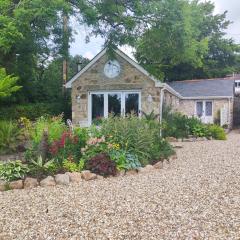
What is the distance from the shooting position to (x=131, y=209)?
5277 millimetres

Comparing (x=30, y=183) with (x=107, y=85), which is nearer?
(x=30, y=183)

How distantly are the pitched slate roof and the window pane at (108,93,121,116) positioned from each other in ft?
32.7

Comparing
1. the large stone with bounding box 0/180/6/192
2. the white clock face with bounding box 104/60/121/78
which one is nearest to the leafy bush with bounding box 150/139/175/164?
the large stone with bounding box 0/180/6/192

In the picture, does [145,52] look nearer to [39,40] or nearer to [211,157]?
[39,40]

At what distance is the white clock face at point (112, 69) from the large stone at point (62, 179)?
1006 cm

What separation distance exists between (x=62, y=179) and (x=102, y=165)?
42.0 inches

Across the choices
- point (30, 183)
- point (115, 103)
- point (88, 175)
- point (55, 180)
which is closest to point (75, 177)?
point (88, 175)

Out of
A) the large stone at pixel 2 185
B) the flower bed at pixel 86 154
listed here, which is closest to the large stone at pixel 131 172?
the flower bed at pixel 86 154

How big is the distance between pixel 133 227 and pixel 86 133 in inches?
196

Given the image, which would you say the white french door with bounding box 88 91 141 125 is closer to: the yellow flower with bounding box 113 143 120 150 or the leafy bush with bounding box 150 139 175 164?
the leafy bush with bounding box 150 139 175 164

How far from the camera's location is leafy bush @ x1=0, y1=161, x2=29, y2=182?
7.32 meters

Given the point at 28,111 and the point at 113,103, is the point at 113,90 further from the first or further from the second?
the point at 28,111

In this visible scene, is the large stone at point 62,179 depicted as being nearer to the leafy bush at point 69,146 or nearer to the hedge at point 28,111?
the leafy bush at point 69,146

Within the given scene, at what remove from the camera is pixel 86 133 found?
932cm
